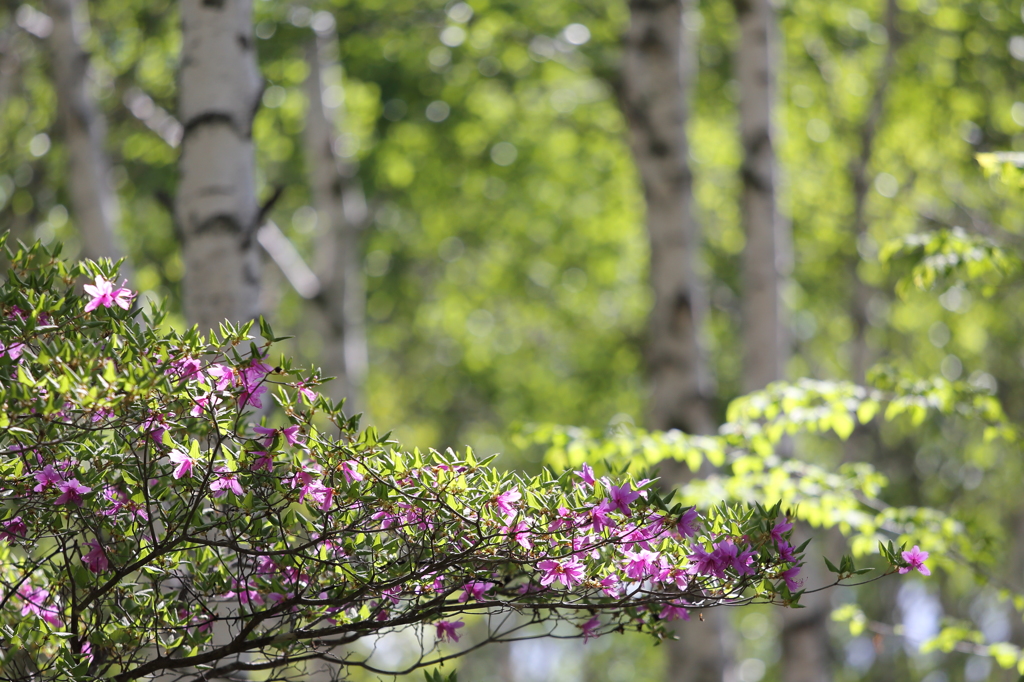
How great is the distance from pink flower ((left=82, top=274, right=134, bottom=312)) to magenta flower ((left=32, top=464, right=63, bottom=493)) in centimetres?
31

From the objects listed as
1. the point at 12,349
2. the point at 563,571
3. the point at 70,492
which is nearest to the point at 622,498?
the point at 563,571

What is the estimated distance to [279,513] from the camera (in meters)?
1.61

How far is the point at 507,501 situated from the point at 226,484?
20.7 inches

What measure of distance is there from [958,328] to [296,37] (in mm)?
9825

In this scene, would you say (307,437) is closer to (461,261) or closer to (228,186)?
(228,186)

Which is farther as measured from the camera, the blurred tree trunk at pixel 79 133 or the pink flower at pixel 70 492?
the blurred tree trunk at pixel 79 133

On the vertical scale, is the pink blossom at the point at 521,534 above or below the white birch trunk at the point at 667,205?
below

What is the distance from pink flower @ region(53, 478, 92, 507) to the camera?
5.02 feet

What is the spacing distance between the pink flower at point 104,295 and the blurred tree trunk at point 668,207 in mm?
3178

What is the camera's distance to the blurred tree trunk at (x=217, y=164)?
2.86 metres

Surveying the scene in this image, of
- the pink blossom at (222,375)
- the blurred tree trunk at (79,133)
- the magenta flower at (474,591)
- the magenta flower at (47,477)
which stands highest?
the blurred tree trunk at (79,133)

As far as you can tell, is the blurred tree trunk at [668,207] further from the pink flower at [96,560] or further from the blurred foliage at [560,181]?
the pink flower at [96,560]

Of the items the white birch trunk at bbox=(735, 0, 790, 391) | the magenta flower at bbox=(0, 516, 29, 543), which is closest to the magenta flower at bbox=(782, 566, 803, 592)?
the magenta flower at bbox=(0, 516, 29, 543)

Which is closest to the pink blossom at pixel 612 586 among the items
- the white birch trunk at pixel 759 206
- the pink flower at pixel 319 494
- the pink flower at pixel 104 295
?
the pink flower at pixel 319 494
